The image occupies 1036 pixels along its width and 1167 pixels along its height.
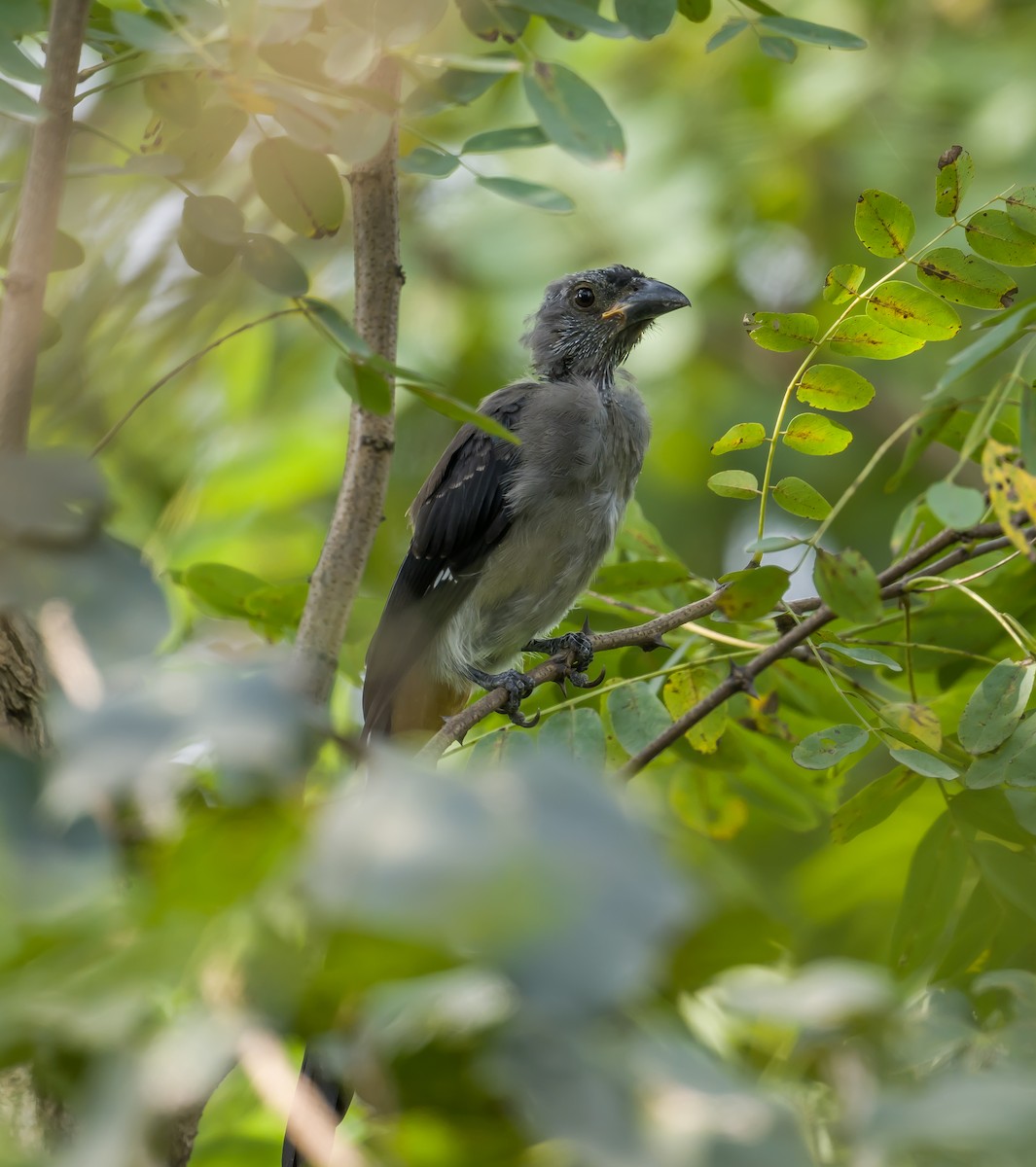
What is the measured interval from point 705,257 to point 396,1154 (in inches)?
189

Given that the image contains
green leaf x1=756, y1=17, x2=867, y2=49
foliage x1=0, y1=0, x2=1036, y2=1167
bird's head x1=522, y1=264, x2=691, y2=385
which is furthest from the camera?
bird's head x1=522, y1=264, x2=691, y2=385

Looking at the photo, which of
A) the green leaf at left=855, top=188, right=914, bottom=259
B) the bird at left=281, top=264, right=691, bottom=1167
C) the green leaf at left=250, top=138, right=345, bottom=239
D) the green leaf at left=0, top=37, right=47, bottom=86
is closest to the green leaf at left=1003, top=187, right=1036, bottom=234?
the green leaf at left=855, top=188, right=914, bottom=259

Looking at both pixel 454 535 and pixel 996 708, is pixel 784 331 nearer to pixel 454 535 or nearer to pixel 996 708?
pixel 996 708

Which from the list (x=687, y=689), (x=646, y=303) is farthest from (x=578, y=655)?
(x=646, y=303)

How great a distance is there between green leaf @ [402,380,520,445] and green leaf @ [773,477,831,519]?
76 centimetres

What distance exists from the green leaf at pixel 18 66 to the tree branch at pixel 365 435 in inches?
33.5

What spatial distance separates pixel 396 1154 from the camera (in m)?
0.89

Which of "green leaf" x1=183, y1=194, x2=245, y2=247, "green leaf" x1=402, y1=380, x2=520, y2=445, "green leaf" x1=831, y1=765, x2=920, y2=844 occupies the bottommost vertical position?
"green leaf" x1=831, y1=765, x2=920, y2=844

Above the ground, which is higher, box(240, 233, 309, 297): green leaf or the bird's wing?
box(240, 233, 309, 297): green leaf

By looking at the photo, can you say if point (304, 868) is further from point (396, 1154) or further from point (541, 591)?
point (541, 591)

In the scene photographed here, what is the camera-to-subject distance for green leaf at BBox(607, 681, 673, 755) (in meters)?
2.41

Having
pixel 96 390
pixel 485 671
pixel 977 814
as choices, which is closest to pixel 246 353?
pixel 96 390

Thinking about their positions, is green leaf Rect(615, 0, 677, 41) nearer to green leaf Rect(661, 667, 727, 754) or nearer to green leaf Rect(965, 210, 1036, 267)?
green leaf Rect(965, 210, 1036, 267)

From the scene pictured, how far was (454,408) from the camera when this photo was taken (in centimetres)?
160
